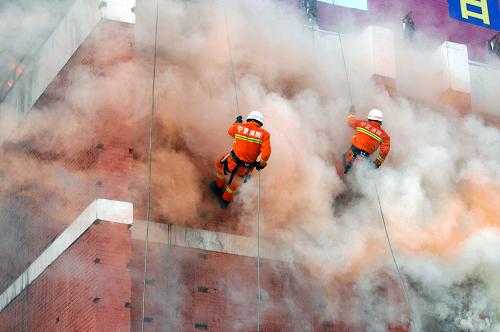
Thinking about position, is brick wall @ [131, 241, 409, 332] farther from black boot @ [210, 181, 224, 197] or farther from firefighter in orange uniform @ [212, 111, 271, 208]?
firefighter in orange uniform @ [212, 111, 271, 208]

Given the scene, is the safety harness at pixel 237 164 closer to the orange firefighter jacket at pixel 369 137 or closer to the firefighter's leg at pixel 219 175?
the firefighter's leg at pixel 219 175

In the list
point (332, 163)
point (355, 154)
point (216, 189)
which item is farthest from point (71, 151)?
point (355, 154)

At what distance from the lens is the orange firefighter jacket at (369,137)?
12.8 m

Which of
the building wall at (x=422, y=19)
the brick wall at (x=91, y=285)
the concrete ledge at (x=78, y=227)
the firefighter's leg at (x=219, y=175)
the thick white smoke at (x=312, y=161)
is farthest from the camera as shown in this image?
the building wall at (x=422, y=19)

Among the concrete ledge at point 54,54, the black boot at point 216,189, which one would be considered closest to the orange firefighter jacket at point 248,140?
the black boot at point 216,189

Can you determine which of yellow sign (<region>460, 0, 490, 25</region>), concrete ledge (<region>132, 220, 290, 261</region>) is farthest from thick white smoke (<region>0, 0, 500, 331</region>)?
yellow sign (<region>460, 0, 490, 25</region>)

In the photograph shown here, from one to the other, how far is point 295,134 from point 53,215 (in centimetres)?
368

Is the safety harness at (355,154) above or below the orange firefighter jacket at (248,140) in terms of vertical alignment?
below

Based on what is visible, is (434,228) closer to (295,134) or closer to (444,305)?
(444,305)

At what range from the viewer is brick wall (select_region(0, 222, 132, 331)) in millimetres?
10523

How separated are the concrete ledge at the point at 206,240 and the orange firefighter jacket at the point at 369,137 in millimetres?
1971

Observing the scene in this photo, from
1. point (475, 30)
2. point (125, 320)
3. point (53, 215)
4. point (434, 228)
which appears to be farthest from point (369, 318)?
point (475, 30)

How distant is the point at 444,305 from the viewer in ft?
44.2

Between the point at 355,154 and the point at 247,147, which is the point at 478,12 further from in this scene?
the point at 247,147
